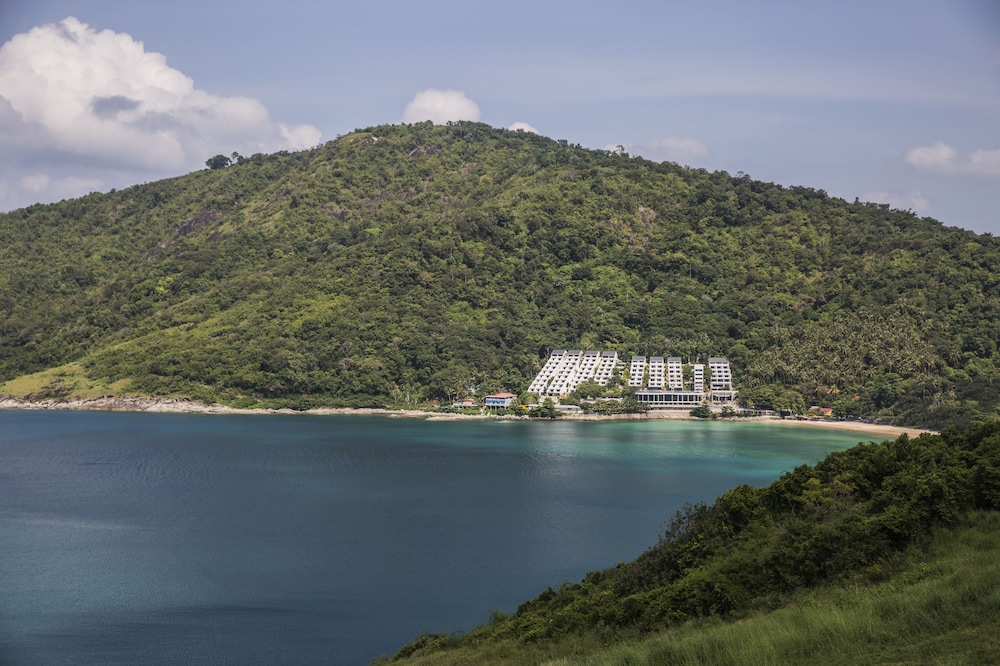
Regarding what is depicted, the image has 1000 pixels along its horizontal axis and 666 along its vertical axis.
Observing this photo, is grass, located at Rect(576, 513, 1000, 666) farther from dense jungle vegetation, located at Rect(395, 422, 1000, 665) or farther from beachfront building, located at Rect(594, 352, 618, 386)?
beachfront building, located at Rect(594, 352, 618, 386)

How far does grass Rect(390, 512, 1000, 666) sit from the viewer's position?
1226 centimetres

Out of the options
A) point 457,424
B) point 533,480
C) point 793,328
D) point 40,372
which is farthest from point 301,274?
point 533,480

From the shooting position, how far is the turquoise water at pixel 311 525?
2598 centimetres

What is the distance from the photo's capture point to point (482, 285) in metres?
104

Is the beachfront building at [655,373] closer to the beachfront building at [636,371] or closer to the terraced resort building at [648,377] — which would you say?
the terraced resort building at [648,377]

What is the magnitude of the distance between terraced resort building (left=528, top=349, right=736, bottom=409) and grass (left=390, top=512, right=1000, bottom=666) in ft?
212

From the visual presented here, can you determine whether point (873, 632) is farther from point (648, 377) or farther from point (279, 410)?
point (648, 377)

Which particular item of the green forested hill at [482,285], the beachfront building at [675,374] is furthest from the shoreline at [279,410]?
the beachfront building at [675,374]

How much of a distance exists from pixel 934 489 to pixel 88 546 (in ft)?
96.6

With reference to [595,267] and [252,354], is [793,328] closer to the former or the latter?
[595,267]

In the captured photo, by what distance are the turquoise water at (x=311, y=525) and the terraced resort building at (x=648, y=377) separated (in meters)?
12.4

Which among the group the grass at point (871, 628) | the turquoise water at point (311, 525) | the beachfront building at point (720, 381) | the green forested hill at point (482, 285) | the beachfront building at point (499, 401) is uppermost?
the green forested hill at point (482, 285)

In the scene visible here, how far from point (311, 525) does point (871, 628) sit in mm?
28229

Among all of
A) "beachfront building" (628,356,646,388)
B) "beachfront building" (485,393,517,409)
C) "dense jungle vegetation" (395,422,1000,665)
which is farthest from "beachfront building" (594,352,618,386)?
"dense jungle vegetation" (395,422,1000,665)
